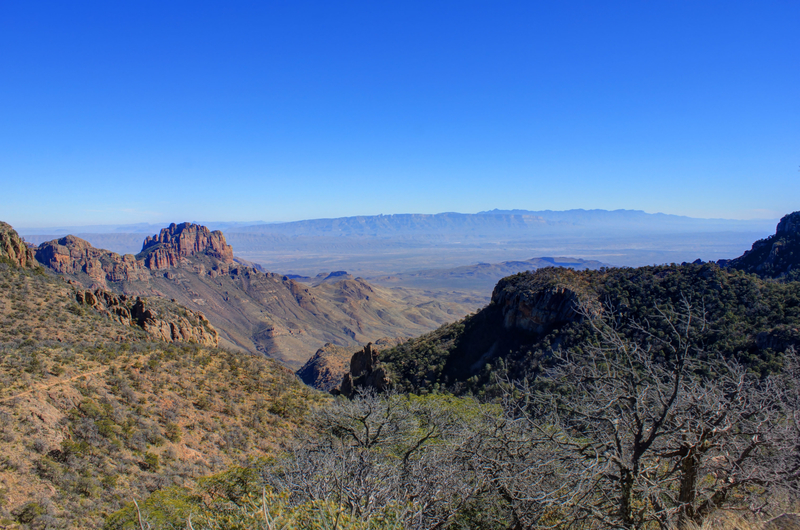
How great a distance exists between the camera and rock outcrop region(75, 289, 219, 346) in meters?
31.9

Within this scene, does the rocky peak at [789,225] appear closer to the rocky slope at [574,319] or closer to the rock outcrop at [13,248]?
the rocky slope at [574,319]

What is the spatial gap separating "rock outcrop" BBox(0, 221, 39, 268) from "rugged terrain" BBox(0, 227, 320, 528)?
18 cm

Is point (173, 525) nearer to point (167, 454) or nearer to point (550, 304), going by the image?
point (167, 454)

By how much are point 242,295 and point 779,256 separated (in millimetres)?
137818

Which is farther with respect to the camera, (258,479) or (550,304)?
(550,304)

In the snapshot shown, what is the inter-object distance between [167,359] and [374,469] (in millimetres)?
18574

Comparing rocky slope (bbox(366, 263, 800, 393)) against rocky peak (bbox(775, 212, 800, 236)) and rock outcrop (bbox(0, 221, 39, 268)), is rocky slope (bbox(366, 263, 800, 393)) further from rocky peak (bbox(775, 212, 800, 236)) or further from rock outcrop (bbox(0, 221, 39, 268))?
rocky peak (bbox(775, 212, 800, 236))

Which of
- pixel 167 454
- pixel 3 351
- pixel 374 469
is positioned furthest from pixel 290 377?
pixel 374 469

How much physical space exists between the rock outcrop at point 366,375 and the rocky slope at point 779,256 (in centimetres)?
4059

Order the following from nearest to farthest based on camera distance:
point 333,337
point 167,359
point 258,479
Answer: point 258,479 → point 167,359 → point 333,337

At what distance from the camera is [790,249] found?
159 feet

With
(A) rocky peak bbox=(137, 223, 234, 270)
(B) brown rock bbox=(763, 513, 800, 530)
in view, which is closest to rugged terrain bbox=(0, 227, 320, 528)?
(B) brown rock bbox=(763, 513, 800, 530)

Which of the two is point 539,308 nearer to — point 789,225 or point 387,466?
point 387,466

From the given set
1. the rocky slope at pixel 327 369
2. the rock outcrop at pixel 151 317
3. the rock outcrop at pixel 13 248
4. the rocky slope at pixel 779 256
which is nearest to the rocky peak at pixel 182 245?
the rocky slope at pixel 327 369
